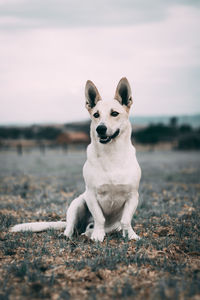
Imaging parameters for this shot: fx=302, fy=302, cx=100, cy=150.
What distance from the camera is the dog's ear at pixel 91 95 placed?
4.31 metres

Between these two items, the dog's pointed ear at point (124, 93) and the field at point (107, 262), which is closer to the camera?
the field at point (107, 262)

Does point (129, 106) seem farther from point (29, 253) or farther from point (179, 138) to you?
point (179, 138)

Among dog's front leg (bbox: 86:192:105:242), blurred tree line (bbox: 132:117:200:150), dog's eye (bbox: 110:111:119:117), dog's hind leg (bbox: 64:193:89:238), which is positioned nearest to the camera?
dog's eye (bbox: 110:111:119:117)

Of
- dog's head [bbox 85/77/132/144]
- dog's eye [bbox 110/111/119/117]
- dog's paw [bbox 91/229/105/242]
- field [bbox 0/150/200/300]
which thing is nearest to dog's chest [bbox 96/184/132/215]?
dog's paw [bbox 91/229/105/242]

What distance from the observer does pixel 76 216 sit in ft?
15.4

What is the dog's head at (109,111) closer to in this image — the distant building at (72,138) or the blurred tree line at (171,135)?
the blurred tree line at (171,135)

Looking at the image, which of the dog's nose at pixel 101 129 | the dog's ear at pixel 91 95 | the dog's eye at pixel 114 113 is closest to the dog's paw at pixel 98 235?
the dog's nose at pixel 101 129

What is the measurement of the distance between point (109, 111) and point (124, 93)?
396mm

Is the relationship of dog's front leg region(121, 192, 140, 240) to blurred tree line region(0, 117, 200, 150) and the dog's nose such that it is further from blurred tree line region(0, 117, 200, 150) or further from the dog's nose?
blurred tree line region(0, 117, 200, 150)

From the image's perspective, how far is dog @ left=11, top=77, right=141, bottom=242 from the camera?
413 cm

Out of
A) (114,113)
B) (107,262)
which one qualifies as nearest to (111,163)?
(114,113)

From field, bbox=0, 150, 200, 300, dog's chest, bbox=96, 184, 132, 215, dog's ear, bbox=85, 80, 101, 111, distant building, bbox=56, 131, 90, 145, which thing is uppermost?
dog's ear, bbox=85, 80, 101, 111

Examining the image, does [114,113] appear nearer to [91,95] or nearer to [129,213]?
[91,95]

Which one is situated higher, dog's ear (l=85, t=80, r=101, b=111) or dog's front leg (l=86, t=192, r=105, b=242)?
dog's ear (l=85, t=80, r=101, b=111)
